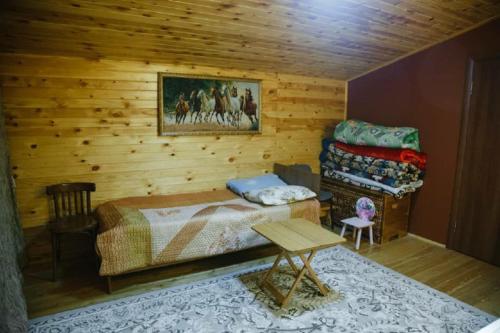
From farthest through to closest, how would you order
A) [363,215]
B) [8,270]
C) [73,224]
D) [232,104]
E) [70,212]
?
1. [232,104]
2. [363,215]
3. [70,212]
4. [73,224]
5. [8,270]

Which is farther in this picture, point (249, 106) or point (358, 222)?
point (249, 106)

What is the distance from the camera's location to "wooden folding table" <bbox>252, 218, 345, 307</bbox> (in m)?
2.46

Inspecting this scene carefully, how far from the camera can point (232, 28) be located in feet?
9.67

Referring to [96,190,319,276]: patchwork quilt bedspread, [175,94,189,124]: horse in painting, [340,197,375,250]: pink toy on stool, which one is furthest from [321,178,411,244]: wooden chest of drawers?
[175,94,189,124]: horse in painting

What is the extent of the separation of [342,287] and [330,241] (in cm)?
58

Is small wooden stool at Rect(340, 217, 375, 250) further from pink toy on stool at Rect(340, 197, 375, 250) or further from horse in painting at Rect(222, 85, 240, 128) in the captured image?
horse in painting at Rect(222, 85, 240, 128)

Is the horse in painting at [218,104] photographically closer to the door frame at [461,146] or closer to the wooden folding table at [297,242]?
the wooden folding table at [297,242]

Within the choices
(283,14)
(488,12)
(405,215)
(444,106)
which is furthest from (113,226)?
(488,12)

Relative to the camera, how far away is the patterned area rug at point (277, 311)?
2314 millimetres

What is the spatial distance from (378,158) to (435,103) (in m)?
0.84

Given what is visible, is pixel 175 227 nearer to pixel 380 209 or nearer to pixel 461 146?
pixel 380 209

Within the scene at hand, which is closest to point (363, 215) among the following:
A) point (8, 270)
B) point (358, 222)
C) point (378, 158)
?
point (358, 222)

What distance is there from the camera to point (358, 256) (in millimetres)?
3457

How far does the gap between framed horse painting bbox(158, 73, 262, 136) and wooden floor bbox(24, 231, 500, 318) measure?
1.44 meters
